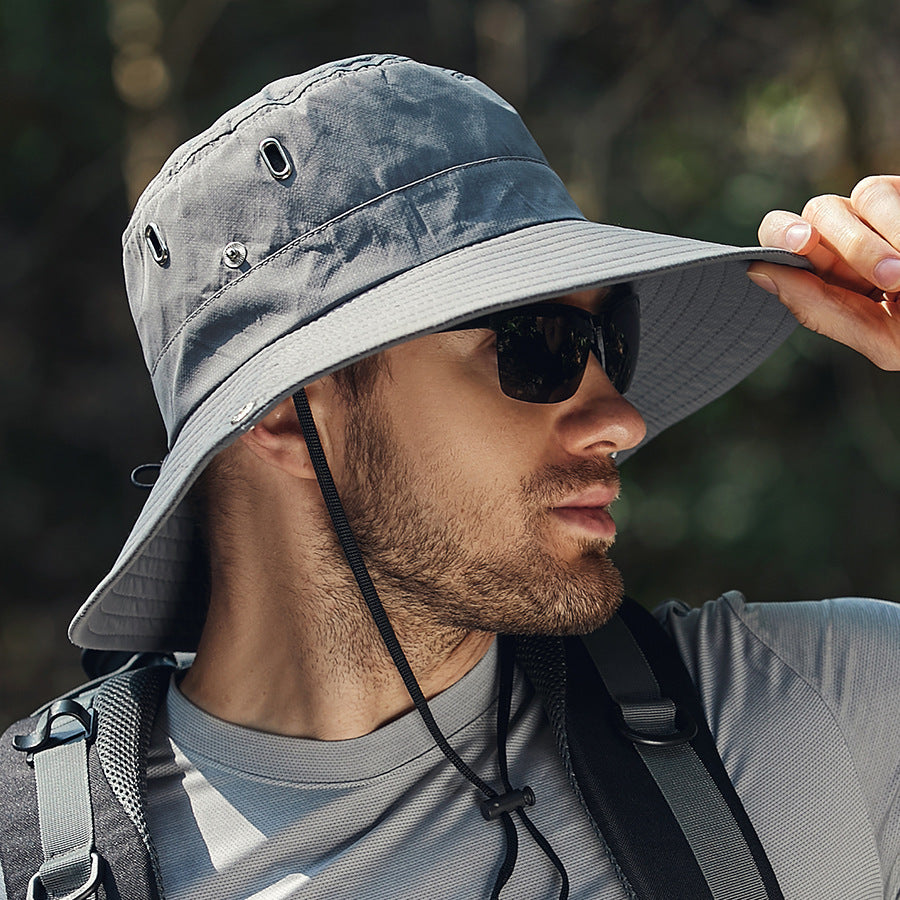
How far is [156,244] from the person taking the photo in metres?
1.64

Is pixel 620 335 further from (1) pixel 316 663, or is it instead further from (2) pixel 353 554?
(1) pixel 316 663

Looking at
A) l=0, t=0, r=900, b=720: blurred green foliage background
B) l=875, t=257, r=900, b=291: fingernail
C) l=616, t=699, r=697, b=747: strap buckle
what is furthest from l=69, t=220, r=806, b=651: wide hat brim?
l=0, t=0, r=900, b=720: blurred green foliage background

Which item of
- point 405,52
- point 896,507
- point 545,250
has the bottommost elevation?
point 896,507

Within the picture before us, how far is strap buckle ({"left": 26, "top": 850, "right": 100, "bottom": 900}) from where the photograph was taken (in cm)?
137

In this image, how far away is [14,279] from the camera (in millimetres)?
5641

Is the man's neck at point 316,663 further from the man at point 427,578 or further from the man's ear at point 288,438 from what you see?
the man's ear at point 288,438

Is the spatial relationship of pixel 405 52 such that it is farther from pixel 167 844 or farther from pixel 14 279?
pixel 167 844

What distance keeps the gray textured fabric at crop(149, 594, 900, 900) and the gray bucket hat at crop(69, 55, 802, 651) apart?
371 mm

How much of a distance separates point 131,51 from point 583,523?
15.2 ft

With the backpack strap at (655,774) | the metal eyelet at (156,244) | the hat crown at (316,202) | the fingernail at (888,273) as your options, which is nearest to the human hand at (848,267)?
the fingernail at (888,273)

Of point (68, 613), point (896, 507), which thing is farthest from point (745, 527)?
point (68, 613)

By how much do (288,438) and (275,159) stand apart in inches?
17.5

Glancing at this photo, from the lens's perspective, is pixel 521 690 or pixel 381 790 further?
pixel 521 690

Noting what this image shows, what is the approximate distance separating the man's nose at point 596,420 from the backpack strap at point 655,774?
0.30 metres
